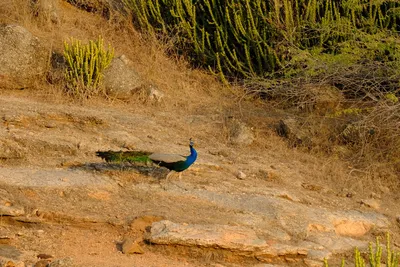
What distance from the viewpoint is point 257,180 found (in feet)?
29.0

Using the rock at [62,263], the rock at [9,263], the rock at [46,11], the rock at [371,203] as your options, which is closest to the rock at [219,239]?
the rock at [62,263]

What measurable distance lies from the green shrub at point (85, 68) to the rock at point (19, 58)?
0.44 meters

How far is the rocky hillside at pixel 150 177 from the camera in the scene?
6.80 m

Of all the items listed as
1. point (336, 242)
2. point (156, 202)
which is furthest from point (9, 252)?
point (336, 242)

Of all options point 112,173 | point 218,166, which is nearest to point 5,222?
point 112,173

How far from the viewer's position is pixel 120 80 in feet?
35.8

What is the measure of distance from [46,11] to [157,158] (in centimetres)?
560

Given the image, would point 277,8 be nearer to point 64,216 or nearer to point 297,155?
point 297,155

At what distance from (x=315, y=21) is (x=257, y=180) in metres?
4.05

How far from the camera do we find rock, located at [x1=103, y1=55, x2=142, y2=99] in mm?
10844

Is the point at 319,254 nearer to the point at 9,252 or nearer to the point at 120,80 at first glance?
the point at 9,252

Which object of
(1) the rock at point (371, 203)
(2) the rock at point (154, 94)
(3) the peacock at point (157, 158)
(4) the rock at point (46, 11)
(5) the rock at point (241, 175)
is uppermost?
(4) the rock at point (46, 11)

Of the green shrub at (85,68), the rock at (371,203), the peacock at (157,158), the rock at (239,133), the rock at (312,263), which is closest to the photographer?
the rock at (312,263)

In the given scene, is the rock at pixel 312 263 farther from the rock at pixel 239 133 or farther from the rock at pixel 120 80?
the rock at pixel 120 80
